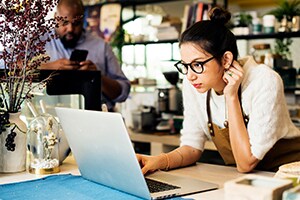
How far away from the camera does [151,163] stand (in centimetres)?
166

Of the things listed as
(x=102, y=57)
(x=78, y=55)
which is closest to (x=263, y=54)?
(x=102, y=57)

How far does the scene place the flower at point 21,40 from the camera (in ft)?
5.32

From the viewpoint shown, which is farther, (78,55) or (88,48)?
(88,48)

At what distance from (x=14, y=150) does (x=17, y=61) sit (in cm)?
32

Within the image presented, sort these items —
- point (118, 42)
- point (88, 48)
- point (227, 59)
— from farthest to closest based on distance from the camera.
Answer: point (118, 42)
point (88, 48)
point (227, 59)

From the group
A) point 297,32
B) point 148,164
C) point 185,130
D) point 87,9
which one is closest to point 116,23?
point 87,9

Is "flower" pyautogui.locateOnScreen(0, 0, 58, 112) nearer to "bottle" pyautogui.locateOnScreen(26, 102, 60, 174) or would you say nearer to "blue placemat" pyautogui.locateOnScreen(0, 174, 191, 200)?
"bottle" pyautogui.locateOnScreen(26, 102, 60, 174)

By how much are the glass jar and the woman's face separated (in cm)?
53

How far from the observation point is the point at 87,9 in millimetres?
5363

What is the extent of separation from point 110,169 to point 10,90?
54 cm

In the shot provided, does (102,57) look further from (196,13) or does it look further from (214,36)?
(196,13)

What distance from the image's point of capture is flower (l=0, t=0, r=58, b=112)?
63.9 inches

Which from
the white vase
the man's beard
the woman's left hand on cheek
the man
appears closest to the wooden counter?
the white vase

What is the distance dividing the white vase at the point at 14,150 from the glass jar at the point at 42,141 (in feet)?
0.09
